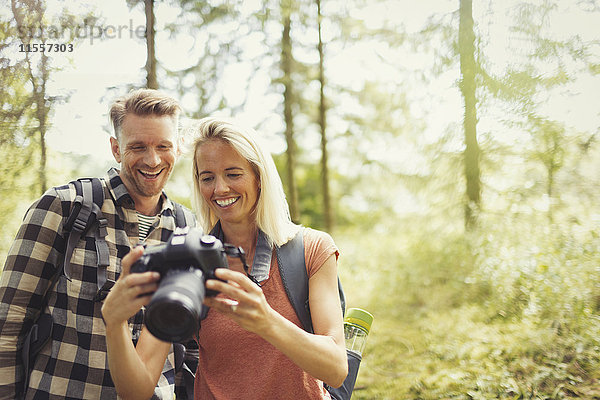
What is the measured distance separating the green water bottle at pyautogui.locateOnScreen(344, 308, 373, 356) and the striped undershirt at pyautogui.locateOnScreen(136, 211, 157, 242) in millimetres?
1101

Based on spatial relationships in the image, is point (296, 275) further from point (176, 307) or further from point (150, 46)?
point (150, 46)

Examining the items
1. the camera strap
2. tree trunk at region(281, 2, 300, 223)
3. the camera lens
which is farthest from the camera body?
tree trunk at region(281, 2, 300, 223)

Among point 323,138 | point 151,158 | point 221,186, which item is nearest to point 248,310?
point 221,186

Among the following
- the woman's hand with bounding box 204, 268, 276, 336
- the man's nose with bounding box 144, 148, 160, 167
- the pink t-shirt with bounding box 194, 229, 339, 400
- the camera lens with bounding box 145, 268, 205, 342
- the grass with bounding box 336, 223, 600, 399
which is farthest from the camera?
the grass with bounding box 336, 223, 600, 399

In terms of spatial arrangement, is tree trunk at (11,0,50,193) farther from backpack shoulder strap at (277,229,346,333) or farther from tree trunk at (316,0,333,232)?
Answer: tree trunk at (316,0,333,232)

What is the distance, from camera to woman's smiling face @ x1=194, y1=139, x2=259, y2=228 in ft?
5.74

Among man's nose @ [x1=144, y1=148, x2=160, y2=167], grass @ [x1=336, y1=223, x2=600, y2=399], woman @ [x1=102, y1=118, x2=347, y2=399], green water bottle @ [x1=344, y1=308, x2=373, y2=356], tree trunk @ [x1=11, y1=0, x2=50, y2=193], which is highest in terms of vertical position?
tree trunk @ [x1=11, y1=0, x2=50, y2=193]

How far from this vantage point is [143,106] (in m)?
2.18

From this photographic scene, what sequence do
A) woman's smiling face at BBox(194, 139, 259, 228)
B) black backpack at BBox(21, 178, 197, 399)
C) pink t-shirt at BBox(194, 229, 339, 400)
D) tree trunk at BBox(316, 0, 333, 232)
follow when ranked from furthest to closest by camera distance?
tree trunk at BBox(316, 0, 333, 232)
black backpack at BBox(21, 178, 197, 399)
woman's smiling face at BBox(194, 139, 259, 228)
pink t-shirt at BBox(194, 229, 339, 400)

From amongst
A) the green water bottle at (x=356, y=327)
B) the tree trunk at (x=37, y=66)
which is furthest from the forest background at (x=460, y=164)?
the green water bottle at (x=356, y=327)

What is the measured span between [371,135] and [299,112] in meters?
1.67

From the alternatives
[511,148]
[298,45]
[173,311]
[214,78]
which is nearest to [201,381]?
[173,311]

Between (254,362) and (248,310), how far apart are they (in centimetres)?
45

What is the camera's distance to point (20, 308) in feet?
6.23
